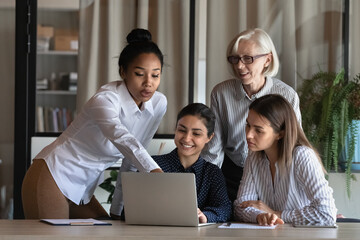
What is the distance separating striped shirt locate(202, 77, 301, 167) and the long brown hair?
385 millimetres

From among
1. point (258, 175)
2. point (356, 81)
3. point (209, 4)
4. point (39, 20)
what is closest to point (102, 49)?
point (39, 20)

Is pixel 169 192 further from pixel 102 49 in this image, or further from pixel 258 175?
pixel 102 49

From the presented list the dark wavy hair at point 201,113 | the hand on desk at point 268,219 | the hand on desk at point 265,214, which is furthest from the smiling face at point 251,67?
the hand on desk at point 268,219

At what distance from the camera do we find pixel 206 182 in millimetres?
2814

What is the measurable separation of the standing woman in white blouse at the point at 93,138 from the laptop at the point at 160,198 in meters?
0.39

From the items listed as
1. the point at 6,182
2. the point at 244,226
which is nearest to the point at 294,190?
the point at 244,226

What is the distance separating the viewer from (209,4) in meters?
4.77

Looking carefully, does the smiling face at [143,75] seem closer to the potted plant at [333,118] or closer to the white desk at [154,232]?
the white desk at [154,232]

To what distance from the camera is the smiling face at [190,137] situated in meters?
2.83

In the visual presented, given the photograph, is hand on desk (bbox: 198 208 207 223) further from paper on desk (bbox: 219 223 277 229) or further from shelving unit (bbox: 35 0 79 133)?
shelving unit (bbox: 35 0 79 133)

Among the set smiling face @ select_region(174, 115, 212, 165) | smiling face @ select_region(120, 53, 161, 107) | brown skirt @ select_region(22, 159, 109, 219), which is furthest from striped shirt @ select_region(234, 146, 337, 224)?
brown skirt @ select_region(22, 159, 109, 219)

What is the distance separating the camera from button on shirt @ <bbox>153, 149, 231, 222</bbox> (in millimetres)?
2758

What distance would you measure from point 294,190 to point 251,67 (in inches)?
26.9

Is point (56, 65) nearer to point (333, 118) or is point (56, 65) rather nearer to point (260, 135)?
point (333, 118)
